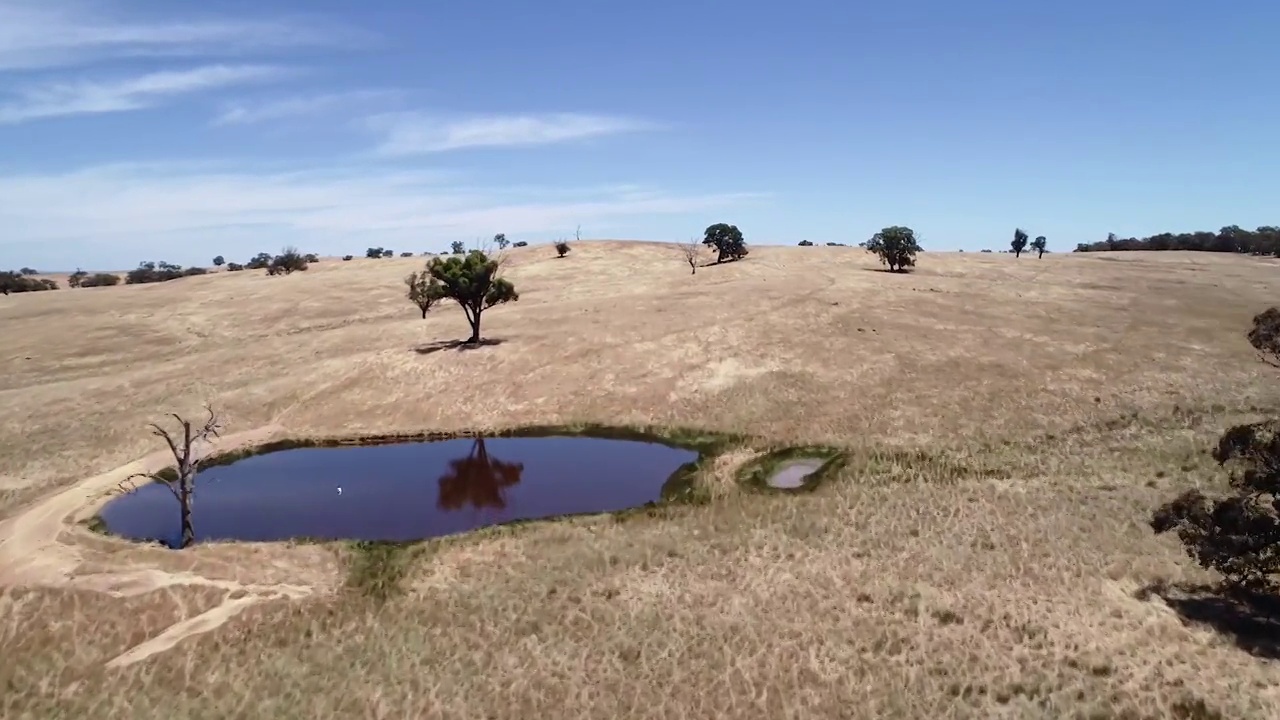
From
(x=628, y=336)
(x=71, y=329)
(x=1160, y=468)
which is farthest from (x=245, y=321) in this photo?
(x=1160, y=468)

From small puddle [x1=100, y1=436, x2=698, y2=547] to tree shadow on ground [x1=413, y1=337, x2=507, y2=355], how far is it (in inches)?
671

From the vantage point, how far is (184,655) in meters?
25.0

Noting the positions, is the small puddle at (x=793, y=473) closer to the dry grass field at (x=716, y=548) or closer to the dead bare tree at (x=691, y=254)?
the dry grass field at (x=716, y=548)

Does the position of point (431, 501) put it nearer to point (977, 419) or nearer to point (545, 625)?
point (545, 625)

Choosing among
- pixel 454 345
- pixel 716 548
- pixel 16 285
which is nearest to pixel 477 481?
pixel 716 548

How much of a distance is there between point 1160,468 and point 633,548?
28908 millimetres

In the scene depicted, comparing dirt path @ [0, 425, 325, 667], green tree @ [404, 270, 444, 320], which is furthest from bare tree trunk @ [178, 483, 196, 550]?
green tree @ [404, 270, 444, 320]

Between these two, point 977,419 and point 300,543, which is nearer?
point 300,543

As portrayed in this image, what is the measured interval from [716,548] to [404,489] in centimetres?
1847

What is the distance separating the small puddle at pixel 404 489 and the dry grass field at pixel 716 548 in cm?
259

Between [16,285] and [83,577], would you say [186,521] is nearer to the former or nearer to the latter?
[83,577]

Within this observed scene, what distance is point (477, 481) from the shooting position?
A: 141 ft

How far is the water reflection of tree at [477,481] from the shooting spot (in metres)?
39.3

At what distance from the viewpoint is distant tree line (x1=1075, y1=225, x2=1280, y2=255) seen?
13462 centimetres
